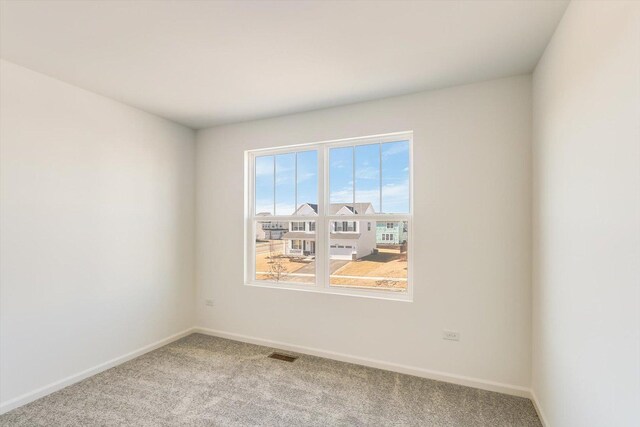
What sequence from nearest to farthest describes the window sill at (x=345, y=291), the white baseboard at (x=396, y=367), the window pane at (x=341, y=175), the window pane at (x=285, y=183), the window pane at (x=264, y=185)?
the white baseboard at (x=396, y=367) → the window sill at (x=345, y=291) → the window pane at (x=341, y=175) → the window pane at (x=285, y=183) → the window pane at (x=264, y=185)

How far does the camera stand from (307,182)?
11.4 feet

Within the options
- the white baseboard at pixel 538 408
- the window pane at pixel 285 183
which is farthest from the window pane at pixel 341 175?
the white baseboard at pixel 538 408

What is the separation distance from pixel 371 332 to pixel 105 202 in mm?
2844

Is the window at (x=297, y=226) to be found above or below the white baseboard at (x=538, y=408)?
above

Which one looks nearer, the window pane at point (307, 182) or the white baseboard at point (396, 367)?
the white baseboard at point (396, 367)

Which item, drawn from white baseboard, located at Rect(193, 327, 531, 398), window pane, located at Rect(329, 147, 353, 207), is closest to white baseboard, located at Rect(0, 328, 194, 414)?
white baseboard, located at Rect(193, 327, 531, 398)

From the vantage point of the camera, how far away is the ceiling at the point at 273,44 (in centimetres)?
174

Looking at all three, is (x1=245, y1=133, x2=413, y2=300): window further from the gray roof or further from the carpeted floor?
the carpeted floor

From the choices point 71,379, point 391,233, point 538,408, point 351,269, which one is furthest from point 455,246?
point 71,379

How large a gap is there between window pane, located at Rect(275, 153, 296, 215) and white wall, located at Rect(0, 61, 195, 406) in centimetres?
122

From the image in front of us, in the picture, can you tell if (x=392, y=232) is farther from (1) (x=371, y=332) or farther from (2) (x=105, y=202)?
(2) (x=105, y=202)

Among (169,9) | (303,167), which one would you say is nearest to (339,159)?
(303,167)

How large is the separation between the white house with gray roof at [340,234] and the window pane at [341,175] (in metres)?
0.09

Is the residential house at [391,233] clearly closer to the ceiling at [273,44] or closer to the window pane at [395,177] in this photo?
the window pane at [395,177]
